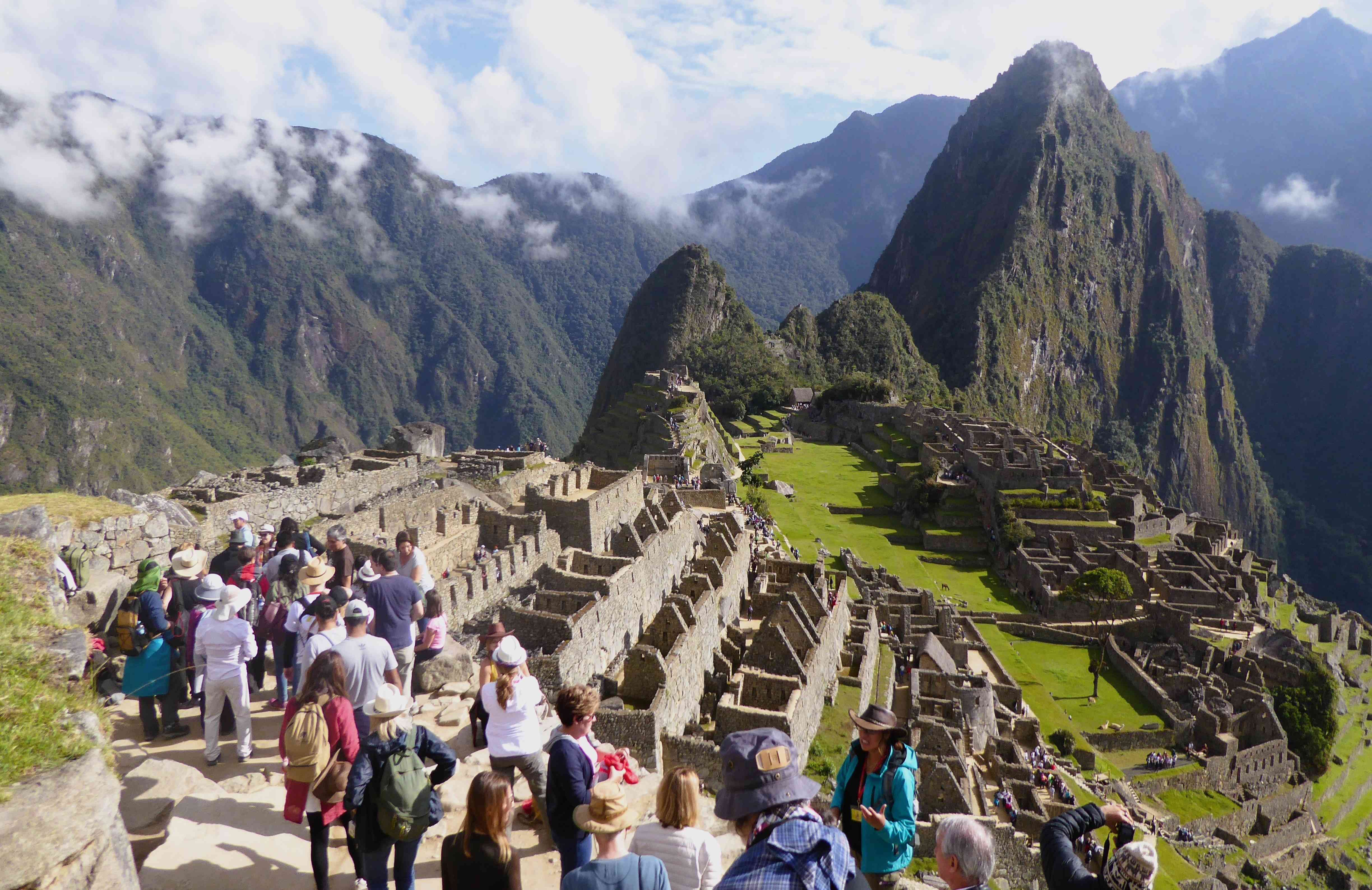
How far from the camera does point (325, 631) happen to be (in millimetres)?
6859

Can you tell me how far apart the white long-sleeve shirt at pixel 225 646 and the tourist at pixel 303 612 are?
0.53 meters

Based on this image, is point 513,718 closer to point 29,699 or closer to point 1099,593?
point 29,699

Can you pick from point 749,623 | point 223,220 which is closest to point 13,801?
point 749,623

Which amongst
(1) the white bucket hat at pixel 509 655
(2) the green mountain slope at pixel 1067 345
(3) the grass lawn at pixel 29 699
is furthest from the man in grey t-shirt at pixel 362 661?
(2) the green mountain slope at pixel 1067 345

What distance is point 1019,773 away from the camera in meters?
20.5

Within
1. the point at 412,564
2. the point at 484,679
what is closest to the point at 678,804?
the point at 484,679

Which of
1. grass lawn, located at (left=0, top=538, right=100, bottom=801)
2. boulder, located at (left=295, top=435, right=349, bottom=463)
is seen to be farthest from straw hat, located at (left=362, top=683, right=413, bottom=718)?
boulder, located at (left=295, top=435, right=349, bottom=463)

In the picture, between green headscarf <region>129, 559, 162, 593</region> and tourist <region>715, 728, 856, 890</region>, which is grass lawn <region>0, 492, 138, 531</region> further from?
tourist <region>715, 728, 856, 890</region>

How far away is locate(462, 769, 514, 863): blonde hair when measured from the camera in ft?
14.5

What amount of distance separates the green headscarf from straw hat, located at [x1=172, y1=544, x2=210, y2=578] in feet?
0.55

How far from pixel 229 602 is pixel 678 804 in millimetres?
5013

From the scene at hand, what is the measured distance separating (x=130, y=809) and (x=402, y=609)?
8.88 feet

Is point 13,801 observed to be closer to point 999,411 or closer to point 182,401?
point 182,401

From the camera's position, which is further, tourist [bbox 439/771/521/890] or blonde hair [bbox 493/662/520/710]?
blonde hair [bbox 493/662/520/710]
